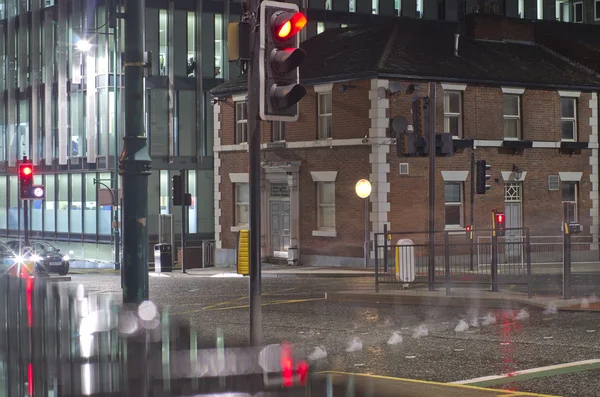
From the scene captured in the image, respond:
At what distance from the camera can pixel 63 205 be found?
53.7 m

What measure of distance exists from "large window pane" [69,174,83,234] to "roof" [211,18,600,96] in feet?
45.9

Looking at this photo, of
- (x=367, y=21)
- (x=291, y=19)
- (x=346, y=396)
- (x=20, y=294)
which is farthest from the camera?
(x=367, y=21)

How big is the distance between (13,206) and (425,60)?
105 feet

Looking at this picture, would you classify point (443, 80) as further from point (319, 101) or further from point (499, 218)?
point (499, 218)

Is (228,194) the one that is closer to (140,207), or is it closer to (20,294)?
(20,294)

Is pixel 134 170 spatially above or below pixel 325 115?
below

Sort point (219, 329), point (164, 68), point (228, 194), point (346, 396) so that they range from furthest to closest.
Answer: point (164, 68) < point (228, 194) < point (219, 329) < point (346, 396)

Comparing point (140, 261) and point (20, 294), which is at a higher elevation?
point (140, 261)

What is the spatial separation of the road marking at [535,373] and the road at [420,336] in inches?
0.9

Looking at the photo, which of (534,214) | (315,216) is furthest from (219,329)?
(534,214)

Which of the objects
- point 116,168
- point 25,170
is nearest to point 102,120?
point 116,168

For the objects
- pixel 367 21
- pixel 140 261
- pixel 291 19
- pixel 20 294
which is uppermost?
pixel 367 21

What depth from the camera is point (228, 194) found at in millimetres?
41031

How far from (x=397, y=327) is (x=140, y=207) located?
556 centimetres
